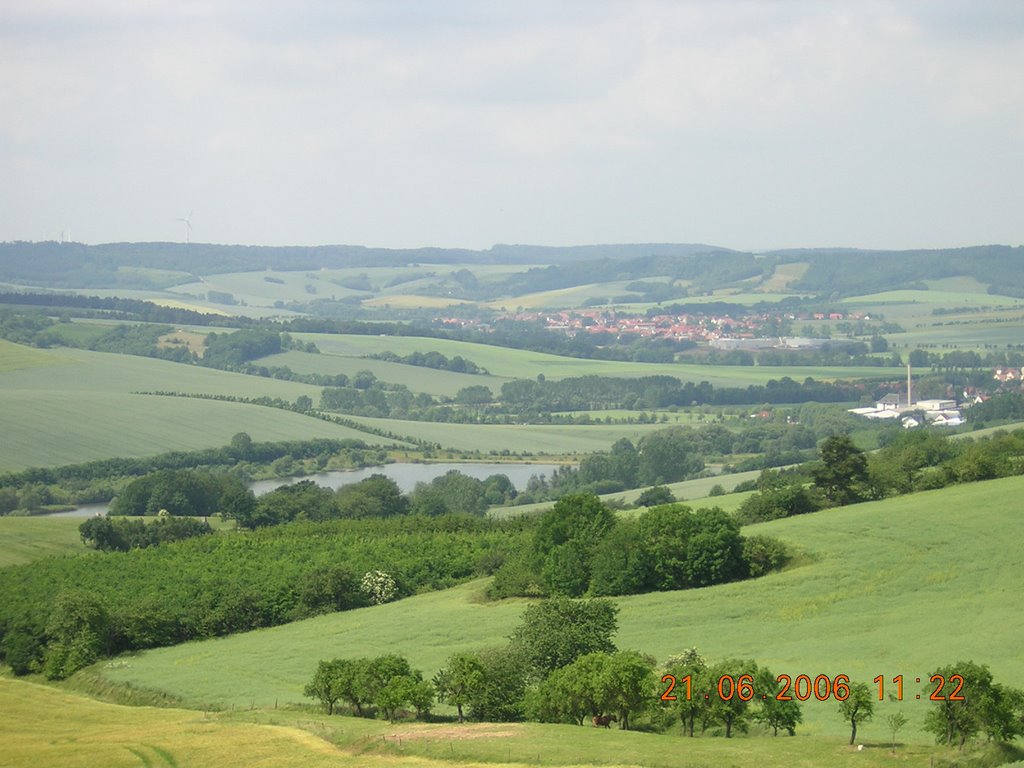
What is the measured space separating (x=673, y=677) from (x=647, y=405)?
152 meters

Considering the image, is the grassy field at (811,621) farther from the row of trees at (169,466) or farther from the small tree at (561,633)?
the row of trees at (169,466)

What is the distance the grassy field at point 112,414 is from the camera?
454 feet

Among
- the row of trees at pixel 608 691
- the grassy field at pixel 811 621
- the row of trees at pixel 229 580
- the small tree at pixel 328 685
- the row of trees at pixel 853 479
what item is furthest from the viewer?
the row of trees at pixel 853 479

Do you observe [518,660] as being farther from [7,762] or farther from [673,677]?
[7,762]

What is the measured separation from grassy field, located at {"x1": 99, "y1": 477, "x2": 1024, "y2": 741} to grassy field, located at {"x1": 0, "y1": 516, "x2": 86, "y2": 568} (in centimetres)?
2544

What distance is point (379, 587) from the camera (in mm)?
77750

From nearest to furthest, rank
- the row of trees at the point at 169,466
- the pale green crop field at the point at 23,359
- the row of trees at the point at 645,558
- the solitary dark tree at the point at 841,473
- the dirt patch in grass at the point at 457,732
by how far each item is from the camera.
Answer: the dirt patch in grass at the point at 457,732, the row of trees at the point at 645,558, the solitary dark tree at the point at 841,473, the row of trees at the point at 169,466, the pale green crop field at the point at 23,359

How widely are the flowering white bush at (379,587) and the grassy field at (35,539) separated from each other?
23278 millimetres

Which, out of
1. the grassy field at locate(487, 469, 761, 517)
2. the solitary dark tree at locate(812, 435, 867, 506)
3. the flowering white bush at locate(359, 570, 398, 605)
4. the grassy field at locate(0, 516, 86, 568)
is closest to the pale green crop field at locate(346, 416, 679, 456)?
the grassy field at locate(487, 469, 761, 517)

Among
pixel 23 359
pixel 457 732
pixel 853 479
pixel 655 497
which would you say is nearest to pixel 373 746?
pixel 457 732

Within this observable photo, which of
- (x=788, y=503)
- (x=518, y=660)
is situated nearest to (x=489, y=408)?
(x=788, y=503)

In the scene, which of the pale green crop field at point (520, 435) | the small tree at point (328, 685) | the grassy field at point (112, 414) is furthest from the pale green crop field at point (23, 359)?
the small tree at point (328, 685)

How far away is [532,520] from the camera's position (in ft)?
322

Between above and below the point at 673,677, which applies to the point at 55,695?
below
